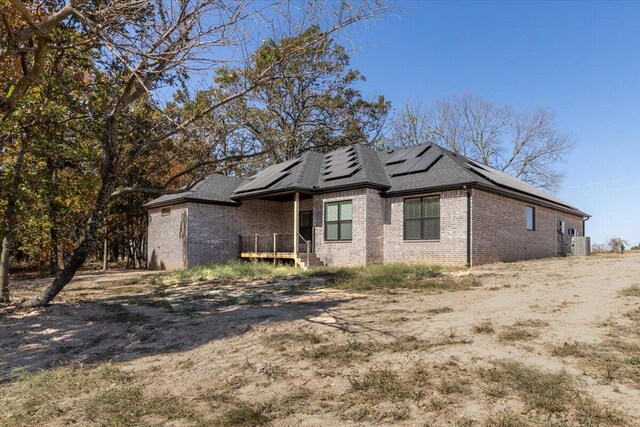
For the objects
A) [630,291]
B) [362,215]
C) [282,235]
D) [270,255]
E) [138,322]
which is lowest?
[138,322]

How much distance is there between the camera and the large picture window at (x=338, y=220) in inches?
674

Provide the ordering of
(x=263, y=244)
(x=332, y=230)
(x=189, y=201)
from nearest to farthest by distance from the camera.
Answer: (x=332, y=230), (x=189, y=201), (x=263, y=244)

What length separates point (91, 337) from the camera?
6.34 m

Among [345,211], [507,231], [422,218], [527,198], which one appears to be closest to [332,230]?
[345,211]

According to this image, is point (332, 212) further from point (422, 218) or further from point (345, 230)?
point (422, 218)

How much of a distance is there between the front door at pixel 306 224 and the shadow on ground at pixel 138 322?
8405 mm

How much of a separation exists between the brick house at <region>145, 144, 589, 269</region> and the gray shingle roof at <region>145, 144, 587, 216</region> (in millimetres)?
53

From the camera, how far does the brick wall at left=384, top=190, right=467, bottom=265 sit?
49.3 ft

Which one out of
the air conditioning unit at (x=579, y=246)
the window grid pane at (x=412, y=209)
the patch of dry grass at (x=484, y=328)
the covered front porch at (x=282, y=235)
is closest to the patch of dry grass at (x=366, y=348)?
the patch of dry grass at (x=484, y=328)

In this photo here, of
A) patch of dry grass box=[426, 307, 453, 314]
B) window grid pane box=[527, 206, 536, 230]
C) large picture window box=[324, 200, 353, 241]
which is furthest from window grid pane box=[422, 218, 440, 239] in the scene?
patch of dry grass box=[426, 307, 453, 314]

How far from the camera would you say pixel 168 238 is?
20.7m

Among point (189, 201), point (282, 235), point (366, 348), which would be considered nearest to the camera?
point (366, 348)

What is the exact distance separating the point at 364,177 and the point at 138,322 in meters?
11.2

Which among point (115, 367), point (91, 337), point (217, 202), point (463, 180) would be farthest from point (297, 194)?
point (115, 367)
